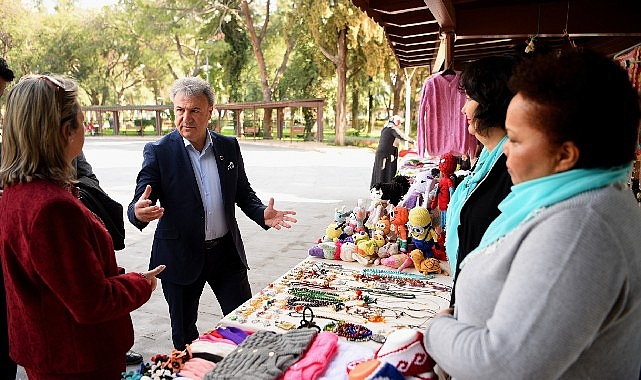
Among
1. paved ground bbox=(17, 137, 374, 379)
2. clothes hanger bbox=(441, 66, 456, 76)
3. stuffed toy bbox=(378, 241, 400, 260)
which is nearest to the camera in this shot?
stuffed toy bbox=(378, 241, 400, 260)

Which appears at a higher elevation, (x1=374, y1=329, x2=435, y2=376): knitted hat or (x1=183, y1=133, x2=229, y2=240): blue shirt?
(x1=183, y1=133, x2=229, y2=240): blue shirt

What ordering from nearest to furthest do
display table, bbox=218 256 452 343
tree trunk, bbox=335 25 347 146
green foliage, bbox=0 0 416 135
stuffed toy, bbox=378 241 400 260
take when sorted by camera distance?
display table, bbox=218 256 452 343 → stuffed toy, bbox=378 241 400 260 → tree trunk, bbox=335 25 347 146 → green foliage, bbox=0 0 416 135

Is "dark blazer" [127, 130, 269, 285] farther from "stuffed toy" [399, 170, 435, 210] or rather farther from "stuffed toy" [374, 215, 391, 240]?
"stuffed toy" [399, 170, 435, 210]

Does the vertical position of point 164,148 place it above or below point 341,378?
above

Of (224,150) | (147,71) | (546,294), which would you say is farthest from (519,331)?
(147,71)

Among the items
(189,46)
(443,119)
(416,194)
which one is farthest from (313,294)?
(189,46)

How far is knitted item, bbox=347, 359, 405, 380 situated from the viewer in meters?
1.25

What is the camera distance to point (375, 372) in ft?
4.19

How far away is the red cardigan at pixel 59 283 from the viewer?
4.31 feet

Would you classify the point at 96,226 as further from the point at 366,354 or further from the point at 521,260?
the point at 521,260

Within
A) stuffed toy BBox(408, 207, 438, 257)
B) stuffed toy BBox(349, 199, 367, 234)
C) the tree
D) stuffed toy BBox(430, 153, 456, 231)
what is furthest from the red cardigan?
the tree

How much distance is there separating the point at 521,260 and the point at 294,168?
13.0 metres

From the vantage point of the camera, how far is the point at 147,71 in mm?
34375

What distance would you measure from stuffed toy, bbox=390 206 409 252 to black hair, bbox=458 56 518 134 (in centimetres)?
148
